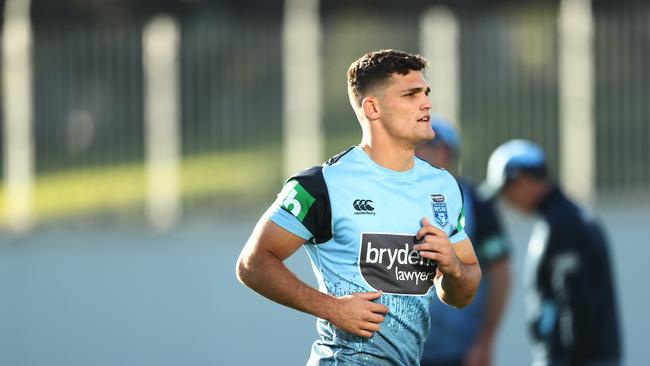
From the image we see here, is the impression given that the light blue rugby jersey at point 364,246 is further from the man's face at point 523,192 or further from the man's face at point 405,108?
the man's face at point 523,192

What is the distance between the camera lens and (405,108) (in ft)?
17.1

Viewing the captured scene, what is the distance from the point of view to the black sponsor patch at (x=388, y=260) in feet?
16.6

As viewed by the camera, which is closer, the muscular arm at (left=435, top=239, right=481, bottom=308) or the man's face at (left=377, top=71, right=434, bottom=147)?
the muscular arm at (left=435, top=239, right=481, bottom=308)

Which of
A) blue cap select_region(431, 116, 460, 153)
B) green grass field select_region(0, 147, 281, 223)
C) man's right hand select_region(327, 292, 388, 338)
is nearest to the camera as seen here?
man's right hand select_region(327, 292, 388, 338)

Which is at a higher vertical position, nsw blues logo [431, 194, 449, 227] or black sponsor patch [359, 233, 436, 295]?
nsw blues logo [431, 194, 449, 227]

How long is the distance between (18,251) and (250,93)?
98.0 inches


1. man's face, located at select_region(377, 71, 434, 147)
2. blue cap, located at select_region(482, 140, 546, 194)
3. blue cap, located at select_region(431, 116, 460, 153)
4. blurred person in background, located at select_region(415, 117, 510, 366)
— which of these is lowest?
blurred person in background, located at select_region(415, 117, 510, 366)

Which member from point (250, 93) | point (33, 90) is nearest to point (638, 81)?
point (250, 93)

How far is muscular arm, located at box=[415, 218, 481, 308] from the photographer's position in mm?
4992

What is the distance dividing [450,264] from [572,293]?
2.87 meters

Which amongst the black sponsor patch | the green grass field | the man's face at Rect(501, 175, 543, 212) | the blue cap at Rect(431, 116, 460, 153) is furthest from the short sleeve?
the green grass field

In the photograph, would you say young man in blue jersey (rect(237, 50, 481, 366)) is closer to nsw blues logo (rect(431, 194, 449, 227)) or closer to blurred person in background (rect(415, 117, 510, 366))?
nsw blues logo (rect(431, 194, 449, 227))

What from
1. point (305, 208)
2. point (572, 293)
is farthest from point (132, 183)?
point (305, 208)

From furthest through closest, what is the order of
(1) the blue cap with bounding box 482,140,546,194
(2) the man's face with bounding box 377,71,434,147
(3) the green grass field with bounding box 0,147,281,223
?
(3) the green grass field with bounding box 0,147,281,223
(1) the blue cap with bounding box 482,140,546,194
(2) the man's face with bounding box 377,71,434,147
